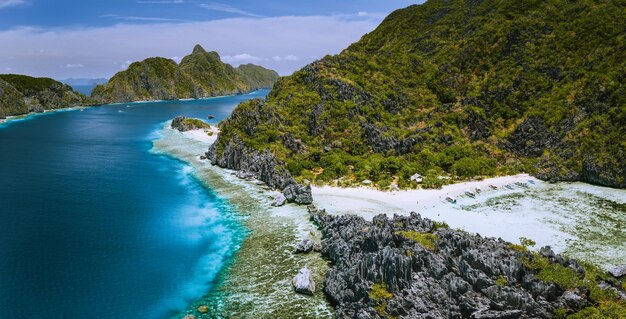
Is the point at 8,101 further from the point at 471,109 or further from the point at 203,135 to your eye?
the point at 471,109

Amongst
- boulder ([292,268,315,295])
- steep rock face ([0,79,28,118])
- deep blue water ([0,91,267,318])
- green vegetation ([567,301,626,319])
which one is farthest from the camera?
steep rock face ([0,79,28,118])

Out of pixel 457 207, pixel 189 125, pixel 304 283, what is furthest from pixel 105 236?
pixel 189 125

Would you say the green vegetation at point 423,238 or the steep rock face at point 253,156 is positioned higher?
the steep rock face at point 253,156

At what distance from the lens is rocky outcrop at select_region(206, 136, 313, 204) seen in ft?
196

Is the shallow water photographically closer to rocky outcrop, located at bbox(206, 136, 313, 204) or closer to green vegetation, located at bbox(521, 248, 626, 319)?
rocky outcrop, located at bbox(206, 136, 313, 204)

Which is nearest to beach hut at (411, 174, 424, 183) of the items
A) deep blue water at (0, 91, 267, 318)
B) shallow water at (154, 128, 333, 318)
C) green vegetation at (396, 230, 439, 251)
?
shallow water at (154, 128, 333, 318)

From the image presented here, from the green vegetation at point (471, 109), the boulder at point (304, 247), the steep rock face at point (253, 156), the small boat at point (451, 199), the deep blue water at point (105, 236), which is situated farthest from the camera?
the green vegetation at point (471, 109)

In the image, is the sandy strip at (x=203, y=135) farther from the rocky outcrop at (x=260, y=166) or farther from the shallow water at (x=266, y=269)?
the shallow water at (x=266, y=269)

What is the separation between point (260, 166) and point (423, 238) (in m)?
45.2

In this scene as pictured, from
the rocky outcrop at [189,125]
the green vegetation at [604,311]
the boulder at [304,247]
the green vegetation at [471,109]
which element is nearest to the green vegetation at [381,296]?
the green vegetation at [604,311]

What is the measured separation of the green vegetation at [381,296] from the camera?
29997 millimetres

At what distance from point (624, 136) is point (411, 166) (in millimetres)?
37151

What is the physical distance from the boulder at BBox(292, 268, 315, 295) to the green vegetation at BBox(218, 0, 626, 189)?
3016 centimetres

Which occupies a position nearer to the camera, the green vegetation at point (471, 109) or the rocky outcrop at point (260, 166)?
the rocky outcrop at point (260, 166)
